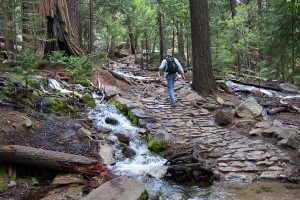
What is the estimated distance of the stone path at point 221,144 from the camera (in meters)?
5.61

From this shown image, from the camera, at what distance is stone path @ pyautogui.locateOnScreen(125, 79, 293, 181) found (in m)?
5.61

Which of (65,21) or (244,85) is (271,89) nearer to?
(244,85)

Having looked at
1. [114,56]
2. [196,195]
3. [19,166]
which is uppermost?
[114,56]

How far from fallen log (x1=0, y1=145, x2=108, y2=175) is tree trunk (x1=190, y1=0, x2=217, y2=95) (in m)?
6.32

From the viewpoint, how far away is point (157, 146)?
678 cm

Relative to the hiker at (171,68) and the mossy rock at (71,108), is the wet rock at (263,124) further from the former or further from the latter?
the mossy rock at (71,108)

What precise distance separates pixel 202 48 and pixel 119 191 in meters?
7.45

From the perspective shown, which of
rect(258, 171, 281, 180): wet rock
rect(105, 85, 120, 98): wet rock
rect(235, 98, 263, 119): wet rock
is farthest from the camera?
rect(105, 85, 120, 98): wet rock

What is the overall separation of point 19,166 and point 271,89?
12231mm

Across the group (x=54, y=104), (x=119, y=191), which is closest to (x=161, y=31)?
(x=54, y=104)

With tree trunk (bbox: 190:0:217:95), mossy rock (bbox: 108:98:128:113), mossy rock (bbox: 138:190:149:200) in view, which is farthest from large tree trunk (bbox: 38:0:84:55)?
mossy rock (bbox: 138:190:149:200)

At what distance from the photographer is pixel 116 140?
7180mm

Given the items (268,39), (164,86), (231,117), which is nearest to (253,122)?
(231,117)

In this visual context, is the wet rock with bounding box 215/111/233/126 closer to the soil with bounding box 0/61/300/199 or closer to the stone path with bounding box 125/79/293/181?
the stone path with bounding box 125/79/293/181
